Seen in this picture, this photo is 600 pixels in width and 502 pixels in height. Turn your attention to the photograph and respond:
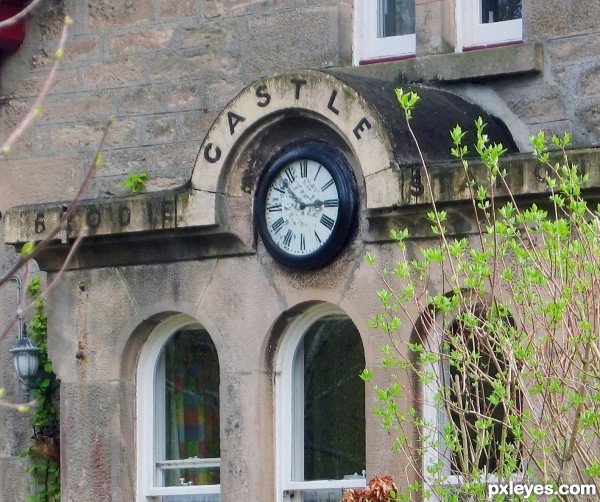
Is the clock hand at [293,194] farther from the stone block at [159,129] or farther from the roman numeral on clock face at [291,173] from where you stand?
the stone block at [159,129]

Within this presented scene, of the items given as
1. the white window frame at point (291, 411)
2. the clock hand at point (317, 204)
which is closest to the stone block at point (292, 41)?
the clock hand at point (317, 204)

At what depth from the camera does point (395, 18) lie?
853cm

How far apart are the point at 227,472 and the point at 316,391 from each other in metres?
0.60

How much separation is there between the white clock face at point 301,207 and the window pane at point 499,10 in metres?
1.24

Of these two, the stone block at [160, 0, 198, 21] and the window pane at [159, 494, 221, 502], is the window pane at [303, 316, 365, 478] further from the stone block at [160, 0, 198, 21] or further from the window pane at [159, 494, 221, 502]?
the stone block at [160, 0, 198, 21]

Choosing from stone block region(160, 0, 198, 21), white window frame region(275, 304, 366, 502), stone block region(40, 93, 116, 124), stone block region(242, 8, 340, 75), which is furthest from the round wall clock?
stone block region(40, 93, 116, 124)

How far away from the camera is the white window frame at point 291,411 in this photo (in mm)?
8148

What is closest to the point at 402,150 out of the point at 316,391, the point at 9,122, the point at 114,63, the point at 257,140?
the point at 257,140

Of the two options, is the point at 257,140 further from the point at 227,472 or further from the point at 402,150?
the point at 227,472

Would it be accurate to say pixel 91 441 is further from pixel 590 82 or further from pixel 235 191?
pixel 590 82

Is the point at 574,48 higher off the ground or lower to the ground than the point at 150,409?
higher

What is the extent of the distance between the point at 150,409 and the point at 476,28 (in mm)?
2620

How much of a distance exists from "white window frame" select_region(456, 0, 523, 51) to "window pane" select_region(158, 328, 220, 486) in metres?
2.04

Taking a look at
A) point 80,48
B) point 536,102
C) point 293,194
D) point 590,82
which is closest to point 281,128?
point 293,194
